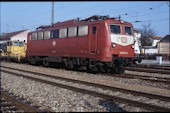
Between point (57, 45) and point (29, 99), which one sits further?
point (57, 45)

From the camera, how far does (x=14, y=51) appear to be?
3369 centimetres

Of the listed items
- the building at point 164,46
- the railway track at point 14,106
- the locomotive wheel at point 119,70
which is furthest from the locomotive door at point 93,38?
the building at point 164,46

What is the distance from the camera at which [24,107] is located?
7543mm

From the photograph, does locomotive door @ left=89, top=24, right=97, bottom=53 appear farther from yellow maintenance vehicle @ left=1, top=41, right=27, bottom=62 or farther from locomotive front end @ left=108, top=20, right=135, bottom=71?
yellow maintenance vehicle @ left=1, top=41, right=27, bottom=62

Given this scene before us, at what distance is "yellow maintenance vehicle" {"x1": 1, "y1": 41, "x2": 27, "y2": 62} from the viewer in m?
32.6

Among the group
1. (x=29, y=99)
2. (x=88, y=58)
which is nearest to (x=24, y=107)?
(x=29, y=99)

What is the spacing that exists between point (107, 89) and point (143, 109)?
3.46 metres

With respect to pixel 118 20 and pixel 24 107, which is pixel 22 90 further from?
pixel 118 20

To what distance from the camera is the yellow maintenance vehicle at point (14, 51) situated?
32562 millimetres

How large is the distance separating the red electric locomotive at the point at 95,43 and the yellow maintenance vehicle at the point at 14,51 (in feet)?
40.2

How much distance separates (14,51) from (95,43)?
1902cm

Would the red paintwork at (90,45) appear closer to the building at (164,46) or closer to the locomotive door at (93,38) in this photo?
the locomotive door at (93,38)

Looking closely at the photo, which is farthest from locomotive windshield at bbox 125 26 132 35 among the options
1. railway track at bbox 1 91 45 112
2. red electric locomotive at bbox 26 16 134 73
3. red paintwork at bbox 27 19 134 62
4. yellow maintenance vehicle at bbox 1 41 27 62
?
yellow maintenance vehicle at bbox 1 41 27 62

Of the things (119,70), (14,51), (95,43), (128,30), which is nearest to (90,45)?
(95,43)
